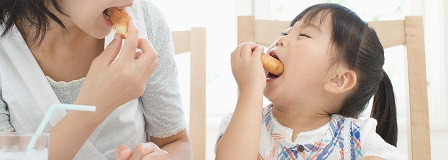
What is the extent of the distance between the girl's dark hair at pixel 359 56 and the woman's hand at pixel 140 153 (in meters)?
0.52

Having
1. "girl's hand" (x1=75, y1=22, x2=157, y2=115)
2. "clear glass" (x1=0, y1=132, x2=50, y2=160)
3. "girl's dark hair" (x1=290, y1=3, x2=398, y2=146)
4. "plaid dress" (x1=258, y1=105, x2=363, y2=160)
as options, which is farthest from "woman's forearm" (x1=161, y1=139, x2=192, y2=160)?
"clear glass" (x1=0, y1=132, x2=50, y2=160)

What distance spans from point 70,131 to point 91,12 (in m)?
0.22

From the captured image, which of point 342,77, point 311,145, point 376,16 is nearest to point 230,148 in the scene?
point 311,145

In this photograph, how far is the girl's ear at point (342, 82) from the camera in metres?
1.42

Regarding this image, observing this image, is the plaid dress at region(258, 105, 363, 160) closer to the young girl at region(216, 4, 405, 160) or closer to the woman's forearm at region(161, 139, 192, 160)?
the young girl at region(216, 4, 405, 160)

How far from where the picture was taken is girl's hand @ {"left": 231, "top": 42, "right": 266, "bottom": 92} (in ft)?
4.43

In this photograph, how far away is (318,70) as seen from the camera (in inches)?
55.5

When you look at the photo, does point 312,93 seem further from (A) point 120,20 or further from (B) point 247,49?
(A) point 120,20

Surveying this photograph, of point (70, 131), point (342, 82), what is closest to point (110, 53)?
point (70, 131)

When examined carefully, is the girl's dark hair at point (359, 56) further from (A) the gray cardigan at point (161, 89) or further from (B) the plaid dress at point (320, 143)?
(A) the gray cardigan at point (161, 89)

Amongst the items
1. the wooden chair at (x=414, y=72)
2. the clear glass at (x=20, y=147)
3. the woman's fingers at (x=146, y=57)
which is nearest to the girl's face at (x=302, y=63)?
the wooden chair at (x=414, y=72)

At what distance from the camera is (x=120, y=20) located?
117 centimetres

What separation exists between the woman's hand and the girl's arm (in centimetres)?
27

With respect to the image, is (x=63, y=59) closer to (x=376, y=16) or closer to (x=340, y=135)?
(x=340, y=135)
